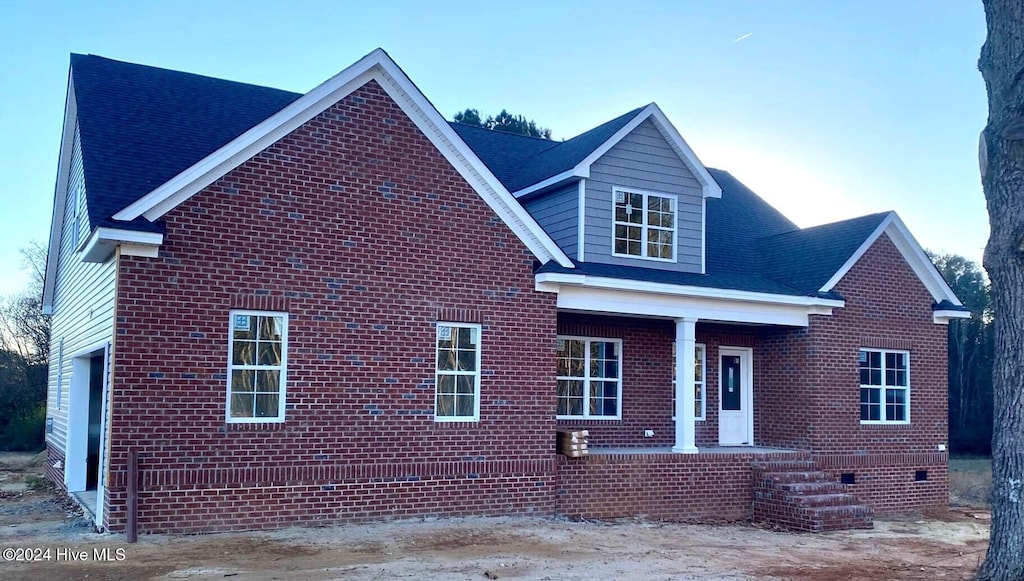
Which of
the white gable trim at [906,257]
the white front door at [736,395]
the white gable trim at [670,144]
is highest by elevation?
the white gable trim at [670,144]

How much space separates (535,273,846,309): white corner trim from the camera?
48.4 feet

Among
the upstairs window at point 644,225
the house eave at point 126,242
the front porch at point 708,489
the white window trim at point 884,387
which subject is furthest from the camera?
the white window trim at point 884,387

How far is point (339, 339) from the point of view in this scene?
1302 cm

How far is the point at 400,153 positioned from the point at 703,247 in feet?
22.9

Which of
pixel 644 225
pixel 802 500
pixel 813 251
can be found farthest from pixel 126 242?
pixel 813 251

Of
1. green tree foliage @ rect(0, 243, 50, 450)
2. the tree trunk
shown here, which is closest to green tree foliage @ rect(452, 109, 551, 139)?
green tree foliage @ rect(0, 243, 50, 450)

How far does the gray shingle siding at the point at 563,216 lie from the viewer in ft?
54.9

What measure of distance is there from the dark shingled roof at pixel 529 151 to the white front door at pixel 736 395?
518 centimetres

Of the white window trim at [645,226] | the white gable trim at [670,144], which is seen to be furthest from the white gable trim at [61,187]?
the white window trim at [645,226]

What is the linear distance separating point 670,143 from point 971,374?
35907 millimetres

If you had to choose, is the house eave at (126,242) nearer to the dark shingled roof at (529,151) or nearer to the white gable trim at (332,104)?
the white gable trim at (332,104)

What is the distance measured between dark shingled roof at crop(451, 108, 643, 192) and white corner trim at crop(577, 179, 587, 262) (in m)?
0.46

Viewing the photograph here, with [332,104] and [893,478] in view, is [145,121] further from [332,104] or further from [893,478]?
[893,478]

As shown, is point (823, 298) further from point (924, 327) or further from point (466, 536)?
point (466, 536)
